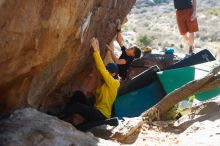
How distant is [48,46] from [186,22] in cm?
653

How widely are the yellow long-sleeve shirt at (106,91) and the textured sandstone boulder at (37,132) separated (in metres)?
1.83

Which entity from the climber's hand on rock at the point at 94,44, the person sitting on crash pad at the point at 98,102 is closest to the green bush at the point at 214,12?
the climber's hand on rock at the point at 94,44

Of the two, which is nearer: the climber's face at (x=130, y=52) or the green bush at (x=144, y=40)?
the climber's face at (x=130, y=52)

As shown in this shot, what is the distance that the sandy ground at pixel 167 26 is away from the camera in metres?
30.5

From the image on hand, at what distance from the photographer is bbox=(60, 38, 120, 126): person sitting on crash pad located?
293 inches

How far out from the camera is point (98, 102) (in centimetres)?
805

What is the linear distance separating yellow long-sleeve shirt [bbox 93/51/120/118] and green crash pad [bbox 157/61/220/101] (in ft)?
8.02

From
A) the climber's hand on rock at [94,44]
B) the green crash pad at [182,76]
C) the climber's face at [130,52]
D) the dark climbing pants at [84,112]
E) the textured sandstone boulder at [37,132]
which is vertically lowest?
the green crash pad at [182,76]

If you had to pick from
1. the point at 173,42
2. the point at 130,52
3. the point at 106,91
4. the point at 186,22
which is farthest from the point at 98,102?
the point at 173,42

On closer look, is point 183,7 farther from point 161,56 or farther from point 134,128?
point 134,128

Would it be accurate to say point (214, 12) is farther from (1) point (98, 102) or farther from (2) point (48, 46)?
(2) point (48, 46)

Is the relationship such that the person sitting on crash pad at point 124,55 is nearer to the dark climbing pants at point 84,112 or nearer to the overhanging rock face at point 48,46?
the overhanging rock face at point 48,46

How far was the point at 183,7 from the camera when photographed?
11914 mm

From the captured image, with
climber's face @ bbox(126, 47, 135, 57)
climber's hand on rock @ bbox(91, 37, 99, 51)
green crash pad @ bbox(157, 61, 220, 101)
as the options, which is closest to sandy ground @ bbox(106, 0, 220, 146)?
green crash pad @ bbox(157, 61, 220, 101)
